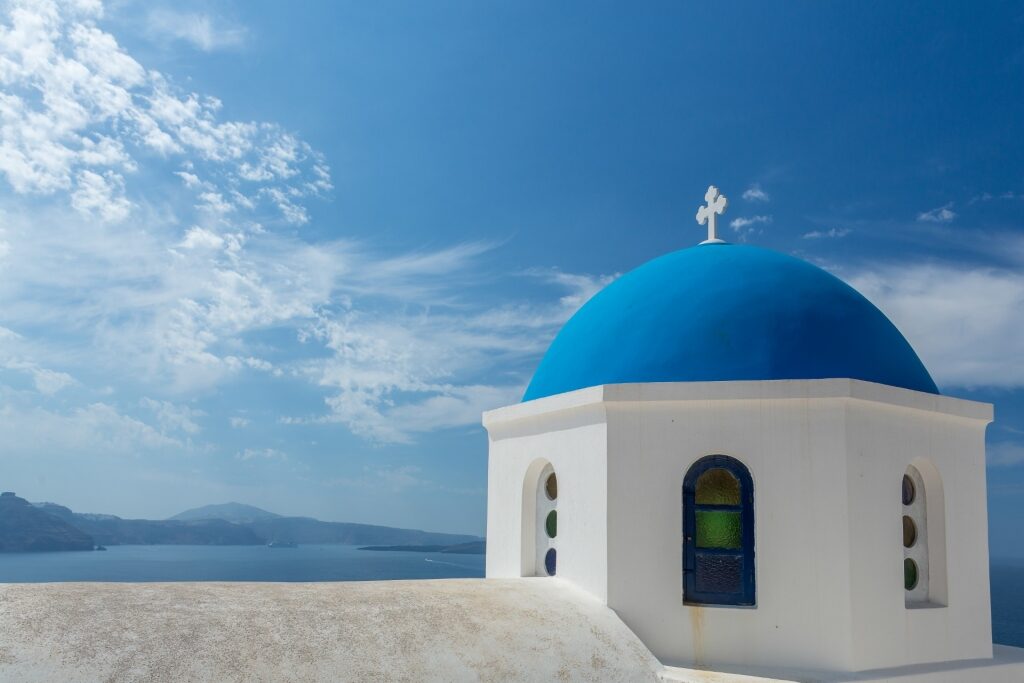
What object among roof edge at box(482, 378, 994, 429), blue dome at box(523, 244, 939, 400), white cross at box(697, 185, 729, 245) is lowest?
roof edge at box(482, 378, 994, 429)

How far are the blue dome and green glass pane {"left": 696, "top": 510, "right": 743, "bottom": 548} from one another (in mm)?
1174

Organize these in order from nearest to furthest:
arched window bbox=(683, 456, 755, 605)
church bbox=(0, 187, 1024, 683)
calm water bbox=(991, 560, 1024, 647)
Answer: church bbox=(0, 187, 1024, 683), arched window bbox=(683, 456, 755, 605), calm water bbox=(991, 560, 1024, 647)

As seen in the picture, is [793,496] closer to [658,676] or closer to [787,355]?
[787,355]

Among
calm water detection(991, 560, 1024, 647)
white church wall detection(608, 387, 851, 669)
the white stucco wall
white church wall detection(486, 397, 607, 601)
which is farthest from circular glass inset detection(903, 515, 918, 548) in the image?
calm water detection(991, 560, 1024, 647)

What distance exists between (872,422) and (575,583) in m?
2.96

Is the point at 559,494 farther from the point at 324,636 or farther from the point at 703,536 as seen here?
the point at 324,636

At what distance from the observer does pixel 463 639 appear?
6008 mm

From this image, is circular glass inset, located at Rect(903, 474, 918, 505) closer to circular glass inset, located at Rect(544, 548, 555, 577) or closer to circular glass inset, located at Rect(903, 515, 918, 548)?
circular glass inset, located at Rect(903, 515, 918, 548)

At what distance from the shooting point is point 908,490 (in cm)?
805

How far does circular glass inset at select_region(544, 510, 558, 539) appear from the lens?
8.73 m

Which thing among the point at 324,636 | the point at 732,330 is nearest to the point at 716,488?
the point at 732,330

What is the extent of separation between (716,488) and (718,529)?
0.35 meters

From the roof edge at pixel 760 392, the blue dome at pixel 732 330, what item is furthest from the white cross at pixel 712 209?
the roof edge at pixel 760 392

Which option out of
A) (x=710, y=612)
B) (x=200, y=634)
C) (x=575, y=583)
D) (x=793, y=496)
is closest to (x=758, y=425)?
(x=793, y=496)
